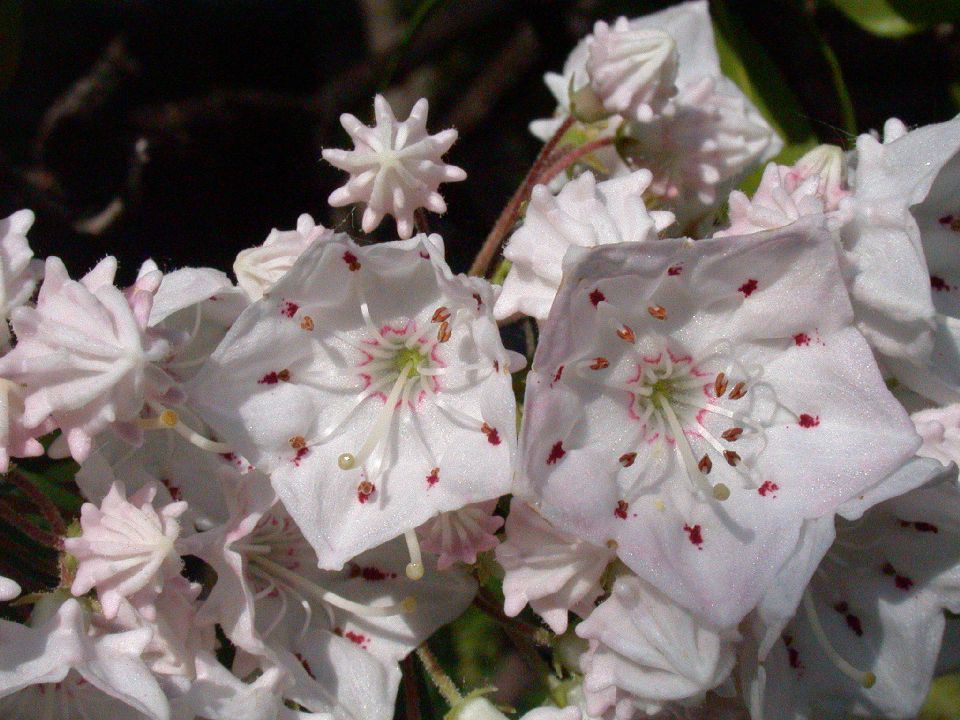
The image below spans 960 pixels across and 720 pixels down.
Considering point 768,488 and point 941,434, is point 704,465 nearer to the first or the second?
point 768,488

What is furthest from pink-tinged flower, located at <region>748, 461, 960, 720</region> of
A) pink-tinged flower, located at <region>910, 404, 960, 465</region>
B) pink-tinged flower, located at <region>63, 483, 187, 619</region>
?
pink-tinged flower, located at <region>63, 483, 187, 619</region>

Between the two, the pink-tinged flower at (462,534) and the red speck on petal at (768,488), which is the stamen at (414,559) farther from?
the red speck on petal at (768,488)

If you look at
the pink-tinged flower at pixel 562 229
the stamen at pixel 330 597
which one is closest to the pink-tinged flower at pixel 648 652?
the stamen at pixel 330 597

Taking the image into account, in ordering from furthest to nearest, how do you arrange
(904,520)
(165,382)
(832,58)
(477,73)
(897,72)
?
(477,73) < (897,72) < (832,58) < (904,520) < (165,382)

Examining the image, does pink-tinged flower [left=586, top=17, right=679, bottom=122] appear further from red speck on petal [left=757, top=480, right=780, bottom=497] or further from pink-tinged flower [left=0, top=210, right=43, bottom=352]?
pink-tinged flower [left=0, top=210, right=43, bottom=352]

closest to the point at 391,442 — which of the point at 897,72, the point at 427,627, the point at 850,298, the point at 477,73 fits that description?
the point at 427,627

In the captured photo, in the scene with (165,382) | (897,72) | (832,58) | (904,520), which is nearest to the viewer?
(165,382)

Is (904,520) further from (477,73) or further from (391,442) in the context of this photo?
(477,73)
